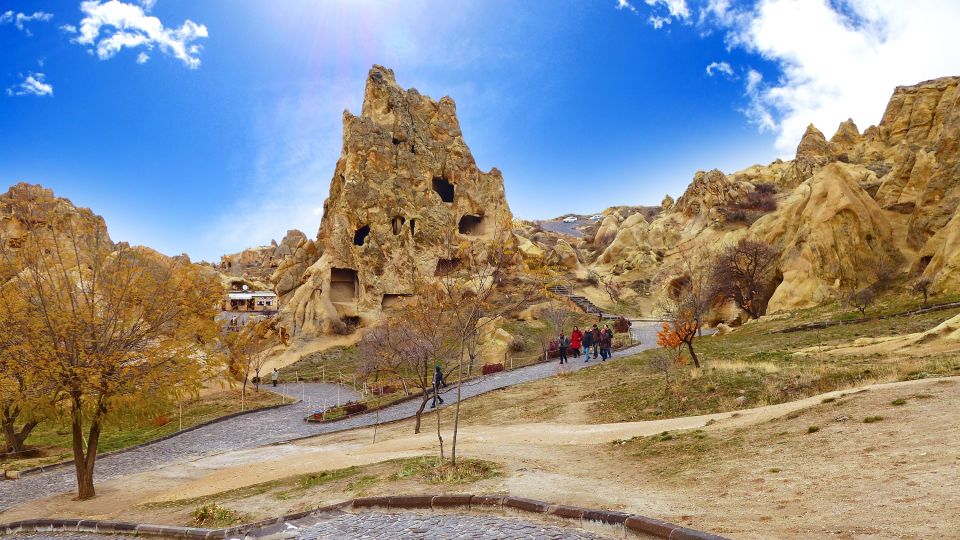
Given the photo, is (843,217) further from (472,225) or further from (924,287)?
(472,225)

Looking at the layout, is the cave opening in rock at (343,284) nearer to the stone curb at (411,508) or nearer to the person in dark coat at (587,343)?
the person in dark coat at (587,343)

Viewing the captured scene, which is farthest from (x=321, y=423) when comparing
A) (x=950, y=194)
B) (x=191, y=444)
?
(x=950, y=194)

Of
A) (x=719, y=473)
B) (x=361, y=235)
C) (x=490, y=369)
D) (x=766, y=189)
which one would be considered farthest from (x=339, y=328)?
(x=766, y=189)

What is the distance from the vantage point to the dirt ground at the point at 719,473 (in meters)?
6.18

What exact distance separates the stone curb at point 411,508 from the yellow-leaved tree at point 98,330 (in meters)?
2.76

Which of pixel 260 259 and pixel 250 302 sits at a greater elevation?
pixel 260 259

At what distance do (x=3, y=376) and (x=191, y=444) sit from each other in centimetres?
914

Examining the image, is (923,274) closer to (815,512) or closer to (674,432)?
(674,432)

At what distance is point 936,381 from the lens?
37.6 ft

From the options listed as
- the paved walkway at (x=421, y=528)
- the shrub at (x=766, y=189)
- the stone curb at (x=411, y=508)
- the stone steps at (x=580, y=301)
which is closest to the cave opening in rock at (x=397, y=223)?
the stone steps at (x=580, y=301)

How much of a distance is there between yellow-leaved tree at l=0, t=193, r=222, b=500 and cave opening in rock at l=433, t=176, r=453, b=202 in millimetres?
47029

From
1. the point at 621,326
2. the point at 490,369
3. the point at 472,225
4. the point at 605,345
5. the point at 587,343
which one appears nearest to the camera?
the point at 605,345

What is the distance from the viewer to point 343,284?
2087 inches

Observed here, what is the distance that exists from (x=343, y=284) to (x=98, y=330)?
131 feet
